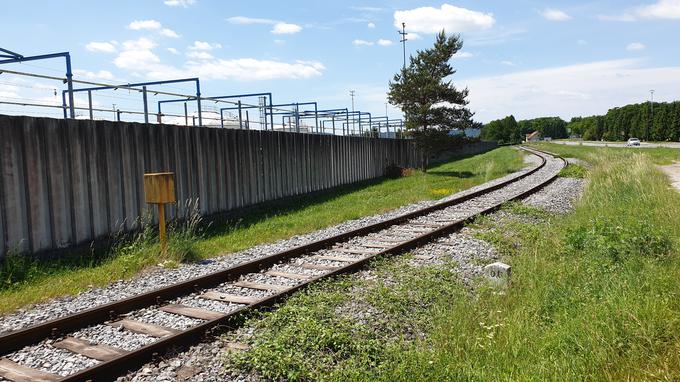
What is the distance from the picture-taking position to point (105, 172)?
33.6 ft

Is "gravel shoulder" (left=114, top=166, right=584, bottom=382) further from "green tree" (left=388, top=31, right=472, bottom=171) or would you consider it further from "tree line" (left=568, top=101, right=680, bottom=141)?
"tree line" (left=568, top=101, right=680, bottom=141)

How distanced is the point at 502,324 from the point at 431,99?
102 feet

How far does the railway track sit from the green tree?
25987 millimetres

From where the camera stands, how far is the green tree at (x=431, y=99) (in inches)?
1359

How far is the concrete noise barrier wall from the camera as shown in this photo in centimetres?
859

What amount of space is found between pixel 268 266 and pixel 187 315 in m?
2.41

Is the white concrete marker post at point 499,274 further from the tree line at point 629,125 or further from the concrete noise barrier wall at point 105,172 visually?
the tree line at point 629,125

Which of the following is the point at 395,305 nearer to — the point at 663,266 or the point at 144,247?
the point at 663,266

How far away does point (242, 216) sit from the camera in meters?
14.4

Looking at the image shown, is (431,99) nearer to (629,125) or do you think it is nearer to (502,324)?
(502,324)

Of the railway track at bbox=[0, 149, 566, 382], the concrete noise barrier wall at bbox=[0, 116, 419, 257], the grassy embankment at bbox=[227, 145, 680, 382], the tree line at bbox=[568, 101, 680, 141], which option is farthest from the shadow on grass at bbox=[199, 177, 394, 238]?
the tree line at bbox=[568, 101, 680, 141]

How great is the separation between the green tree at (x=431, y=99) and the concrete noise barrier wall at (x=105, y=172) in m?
19.0

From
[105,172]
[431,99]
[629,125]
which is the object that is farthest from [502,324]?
[629,125]

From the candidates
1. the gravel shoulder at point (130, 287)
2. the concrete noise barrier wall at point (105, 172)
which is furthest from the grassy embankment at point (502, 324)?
the concrete noise barrier wall at point (105, 172)
